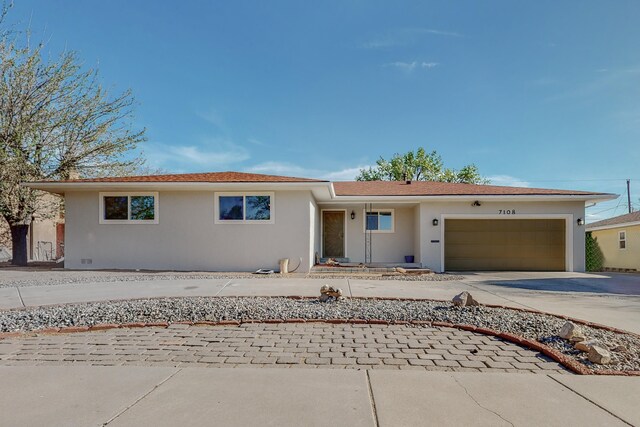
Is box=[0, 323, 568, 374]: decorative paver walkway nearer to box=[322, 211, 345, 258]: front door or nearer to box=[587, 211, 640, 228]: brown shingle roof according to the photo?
box=[322, 211, 345, 258]: front door

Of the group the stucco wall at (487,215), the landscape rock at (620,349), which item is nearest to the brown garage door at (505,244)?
the stucco wall at (487,215)

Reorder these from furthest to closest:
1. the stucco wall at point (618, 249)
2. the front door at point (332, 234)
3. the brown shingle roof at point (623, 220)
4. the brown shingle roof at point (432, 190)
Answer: the brown shingle roof at point (623, 220)
the stucco wall at point (618, 249)
the front door at point (332, 234)
the brown shingle roof at point (432, 190)

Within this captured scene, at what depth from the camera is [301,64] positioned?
1623 centimetres

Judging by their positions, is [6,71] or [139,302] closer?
[139,302]

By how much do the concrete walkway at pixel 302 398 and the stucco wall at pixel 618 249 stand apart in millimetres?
20799

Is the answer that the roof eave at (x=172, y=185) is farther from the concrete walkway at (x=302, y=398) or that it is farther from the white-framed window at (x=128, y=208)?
the concrete walkway at (x=302, y=398)

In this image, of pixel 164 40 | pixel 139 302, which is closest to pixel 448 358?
pixel 139 302

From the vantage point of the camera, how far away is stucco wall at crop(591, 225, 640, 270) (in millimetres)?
19297

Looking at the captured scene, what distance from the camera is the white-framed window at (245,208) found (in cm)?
1290

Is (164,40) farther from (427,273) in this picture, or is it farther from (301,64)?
(427,273)

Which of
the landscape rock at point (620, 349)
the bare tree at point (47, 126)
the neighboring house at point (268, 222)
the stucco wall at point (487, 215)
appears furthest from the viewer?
the bare tree at point (47, 126)

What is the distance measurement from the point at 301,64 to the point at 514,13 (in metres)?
8.23

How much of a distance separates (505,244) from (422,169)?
21.8 meters

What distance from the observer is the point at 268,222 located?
12875 millimetres
